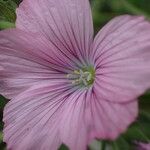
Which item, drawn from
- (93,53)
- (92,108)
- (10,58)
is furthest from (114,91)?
(10,58)

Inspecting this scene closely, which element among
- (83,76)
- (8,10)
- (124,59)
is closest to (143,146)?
(83,76)

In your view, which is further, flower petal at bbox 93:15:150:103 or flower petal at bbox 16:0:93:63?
flower petal at bbox 16:0:93:63

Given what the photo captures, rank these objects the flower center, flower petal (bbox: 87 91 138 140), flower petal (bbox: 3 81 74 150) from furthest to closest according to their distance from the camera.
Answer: the flower center < flower petal (bbox: 3 81 74 150) < flower petal (bbox: 87 91 138 140)

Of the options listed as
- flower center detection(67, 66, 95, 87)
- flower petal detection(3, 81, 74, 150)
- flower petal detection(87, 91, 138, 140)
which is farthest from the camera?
flower center detection(67, 66, 95, 87)

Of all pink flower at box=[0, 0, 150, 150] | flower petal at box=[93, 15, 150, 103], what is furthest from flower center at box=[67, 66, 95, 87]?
flower petal at box=[93, 15, 150, 103]

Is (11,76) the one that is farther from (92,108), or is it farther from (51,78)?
(92,108)

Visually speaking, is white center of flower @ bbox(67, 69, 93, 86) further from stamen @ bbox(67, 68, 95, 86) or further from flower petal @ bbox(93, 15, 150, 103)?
flower petal @ bbox(93, 15, 150, 103)

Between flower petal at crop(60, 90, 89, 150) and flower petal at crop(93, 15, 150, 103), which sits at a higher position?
flower petal at crop(93, 15, 150, 103)

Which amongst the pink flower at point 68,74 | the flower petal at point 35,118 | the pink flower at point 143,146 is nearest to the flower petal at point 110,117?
the pink flower at point 68,74

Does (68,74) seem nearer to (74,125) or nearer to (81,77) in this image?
(81,77)
